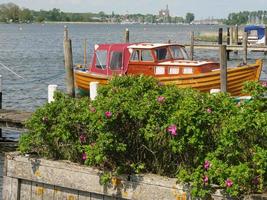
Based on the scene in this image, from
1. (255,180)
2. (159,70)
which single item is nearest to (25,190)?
(255,180)

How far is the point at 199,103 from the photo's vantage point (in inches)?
332

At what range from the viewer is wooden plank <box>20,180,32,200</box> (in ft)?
30.4

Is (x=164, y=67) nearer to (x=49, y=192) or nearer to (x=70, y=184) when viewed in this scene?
(x=49, y=192)

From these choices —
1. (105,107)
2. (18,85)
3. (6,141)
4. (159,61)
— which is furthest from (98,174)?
(18,85)

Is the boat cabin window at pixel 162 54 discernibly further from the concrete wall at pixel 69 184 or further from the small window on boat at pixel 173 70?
the concrete wall at pixel 69 184

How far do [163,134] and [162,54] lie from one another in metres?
19.6

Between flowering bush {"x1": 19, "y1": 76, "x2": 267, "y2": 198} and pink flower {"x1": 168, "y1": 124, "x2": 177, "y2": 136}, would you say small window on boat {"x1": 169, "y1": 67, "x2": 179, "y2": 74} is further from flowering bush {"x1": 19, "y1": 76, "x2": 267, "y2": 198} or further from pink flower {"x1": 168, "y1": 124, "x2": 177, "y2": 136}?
pink flower {"x1": 168, "y1": 124, "x2": 177, "y2": 136}

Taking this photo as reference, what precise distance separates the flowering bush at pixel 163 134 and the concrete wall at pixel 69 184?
0.18m

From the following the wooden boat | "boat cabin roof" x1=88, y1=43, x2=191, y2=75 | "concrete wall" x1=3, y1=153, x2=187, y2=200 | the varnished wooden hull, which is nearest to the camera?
"concrete wall" x1=3, y1=153, x2=187, y2=200

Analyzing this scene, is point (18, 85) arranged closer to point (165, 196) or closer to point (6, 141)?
point (6, 141)

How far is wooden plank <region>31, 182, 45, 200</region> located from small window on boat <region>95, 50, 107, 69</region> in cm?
1968

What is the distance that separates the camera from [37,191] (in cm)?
920

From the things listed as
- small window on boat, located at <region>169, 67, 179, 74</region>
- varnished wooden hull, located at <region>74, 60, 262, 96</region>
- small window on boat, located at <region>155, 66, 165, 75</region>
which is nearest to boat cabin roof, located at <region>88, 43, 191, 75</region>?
small window on boat, located at <region>155, 66, 165, 75</region>

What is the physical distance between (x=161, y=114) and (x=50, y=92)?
8.40m
